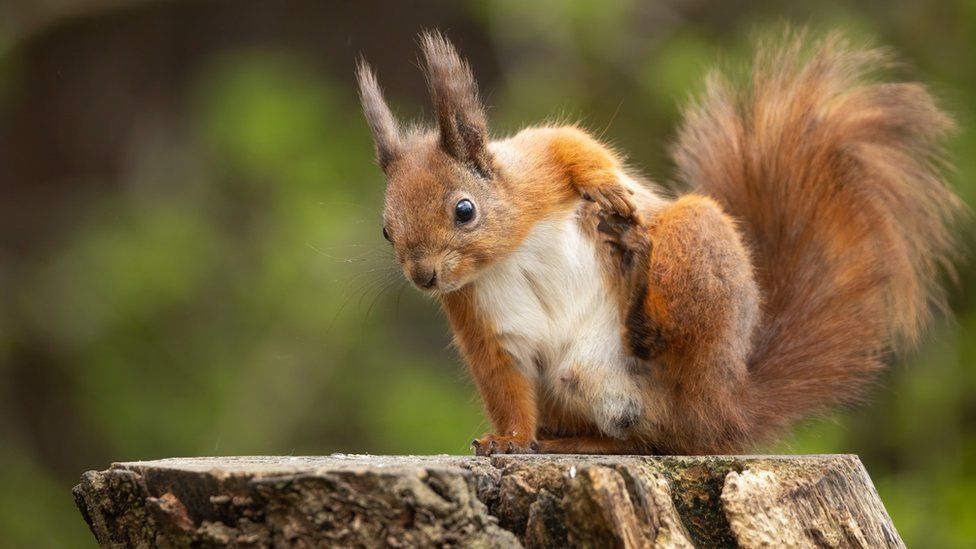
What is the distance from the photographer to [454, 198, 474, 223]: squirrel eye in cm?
222

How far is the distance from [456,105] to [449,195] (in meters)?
0.16

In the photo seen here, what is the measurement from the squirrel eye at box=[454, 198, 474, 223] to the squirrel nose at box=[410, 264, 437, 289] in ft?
0.38

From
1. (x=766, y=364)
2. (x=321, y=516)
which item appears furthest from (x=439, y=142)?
(x=321, y=516)

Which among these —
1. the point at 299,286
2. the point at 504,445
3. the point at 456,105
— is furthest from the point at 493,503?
the point at 299,286

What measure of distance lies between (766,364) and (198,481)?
1.19m

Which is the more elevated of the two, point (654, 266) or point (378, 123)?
point (378, 123)

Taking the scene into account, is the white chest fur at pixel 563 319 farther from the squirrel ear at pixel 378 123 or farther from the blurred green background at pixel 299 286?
the blurred green background at pixel 299 286

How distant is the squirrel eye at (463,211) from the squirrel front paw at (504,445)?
394mm

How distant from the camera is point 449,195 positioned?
2229 millimetres

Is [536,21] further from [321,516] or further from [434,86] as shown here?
[321,516]

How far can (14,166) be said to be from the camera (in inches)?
228

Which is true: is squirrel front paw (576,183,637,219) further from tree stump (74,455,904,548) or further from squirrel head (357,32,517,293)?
tree stump (74,455,904,548)

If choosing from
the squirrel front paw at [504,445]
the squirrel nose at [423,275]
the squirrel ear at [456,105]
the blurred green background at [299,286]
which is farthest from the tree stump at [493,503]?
the blurred green background at [299,286]

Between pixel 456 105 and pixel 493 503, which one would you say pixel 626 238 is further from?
pixel 493 503
